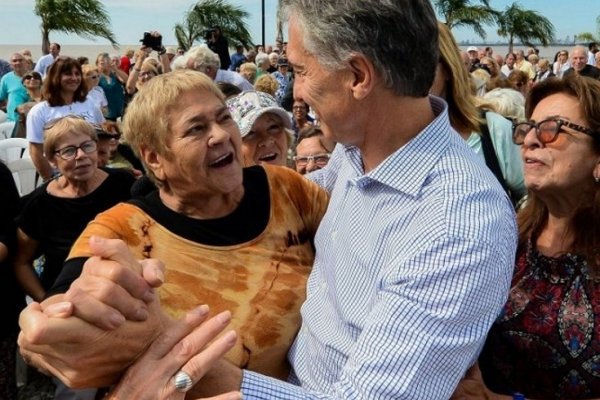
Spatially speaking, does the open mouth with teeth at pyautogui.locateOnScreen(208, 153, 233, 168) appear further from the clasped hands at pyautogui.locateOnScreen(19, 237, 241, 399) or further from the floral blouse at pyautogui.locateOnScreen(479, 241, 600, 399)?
the floral blouse at pyautogui.locateOnScreen(479, 241, 600, 399)

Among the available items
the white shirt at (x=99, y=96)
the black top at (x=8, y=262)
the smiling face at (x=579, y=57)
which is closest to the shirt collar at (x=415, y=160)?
the black top at (x=8, y=262)

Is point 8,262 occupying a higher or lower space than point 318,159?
lower

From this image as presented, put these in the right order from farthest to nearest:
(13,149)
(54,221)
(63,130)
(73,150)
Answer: (13,149) < (63,130) < (73,150) < (54,221)

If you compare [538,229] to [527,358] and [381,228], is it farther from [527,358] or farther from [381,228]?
[381,228]

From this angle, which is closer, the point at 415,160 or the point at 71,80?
the point at 415,160

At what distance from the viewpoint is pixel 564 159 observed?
6.81 feet

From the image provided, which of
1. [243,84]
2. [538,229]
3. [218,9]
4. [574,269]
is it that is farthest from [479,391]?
[218,9]

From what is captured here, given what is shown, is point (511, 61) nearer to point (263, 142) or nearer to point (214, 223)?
point (263, 142)

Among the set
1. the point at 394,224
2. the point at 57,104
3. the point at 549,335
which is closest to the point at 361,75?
the point at 394,224

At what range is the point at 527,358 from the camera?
1980mm

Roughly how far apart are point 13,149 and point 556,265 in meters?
6.36

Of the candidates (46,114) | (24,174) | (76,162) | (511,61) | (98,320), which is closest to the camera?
(98,320)

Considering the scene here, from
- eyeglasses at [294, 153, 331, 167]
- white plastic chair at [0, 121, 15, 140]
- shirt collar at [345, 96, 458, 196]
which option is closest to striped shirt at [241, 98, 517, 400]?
shirt collar at [345, 96, 458, 196]

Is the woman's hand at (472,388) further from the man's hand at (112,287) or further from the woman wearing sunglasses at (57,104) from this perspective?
the woman wearing sunglasses at (57,104)
